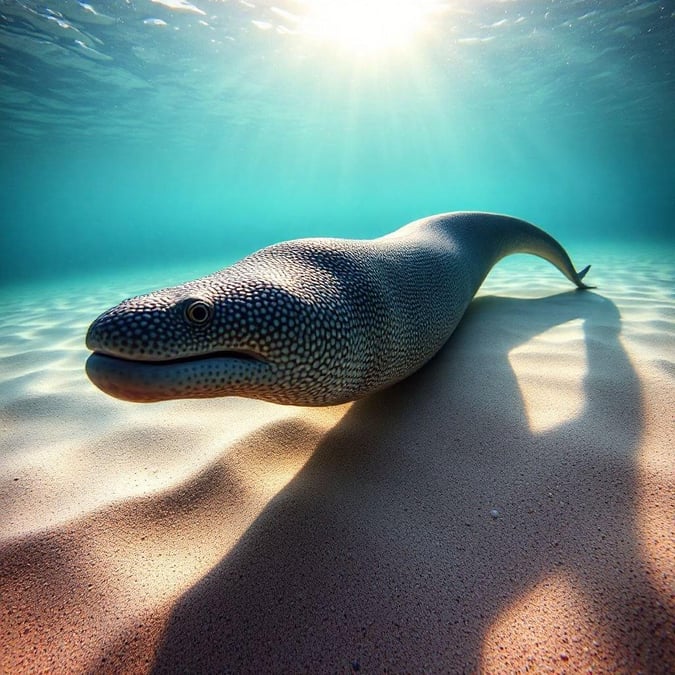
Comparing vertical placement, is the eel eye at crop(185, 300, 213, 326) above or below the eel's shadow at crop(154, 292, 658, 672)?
above

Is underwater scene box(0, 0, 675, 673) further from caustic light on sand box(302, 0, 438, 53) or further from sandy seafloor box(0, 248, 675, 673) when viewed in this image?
caustic light on sand box(302, 0, 438, 53)

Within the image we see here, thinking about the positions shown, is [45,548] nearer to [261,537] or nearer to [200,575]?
[200,575]

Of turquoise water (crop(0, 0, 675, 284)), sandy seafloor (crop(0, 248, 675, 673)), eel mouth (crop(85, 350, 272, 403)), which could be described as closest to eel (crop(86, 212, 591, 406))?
eel mouth (crop(85, 350, 272, 403))

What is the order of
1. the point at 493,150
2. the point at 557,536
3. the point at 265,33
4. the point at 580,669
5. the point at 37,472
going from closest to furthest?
the point at 580,669 → the point at 557,536 → the point at 37,472 → the point at 265,33 → the point at 493,150

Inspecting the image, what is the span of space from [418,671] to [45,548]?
1731mm

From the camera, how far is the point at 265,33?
55.9 feet

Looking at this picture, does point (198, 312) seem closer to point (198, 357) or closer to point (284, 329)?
point (198, 357)

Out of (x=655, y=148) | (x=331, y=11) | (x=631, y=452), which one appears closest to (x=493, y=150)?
(x=655, y=148)

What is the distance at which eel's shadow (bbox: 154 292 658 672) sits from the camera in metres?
1.25

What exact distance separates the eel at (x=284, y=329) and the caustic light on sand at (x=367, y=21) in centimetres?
1891

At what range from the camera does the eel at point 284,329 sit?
1.54m

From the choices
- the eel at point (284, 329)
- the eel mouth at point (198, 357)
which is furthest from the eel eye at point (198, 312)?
the eel mouth at point (198, 357)

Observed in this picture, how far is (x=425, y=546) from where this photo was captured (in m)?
1.57

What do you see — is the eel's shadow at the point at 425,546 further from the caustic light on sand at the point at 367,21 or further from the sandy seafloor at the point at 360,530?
A: the caustic light on sand at the point at 367,21
